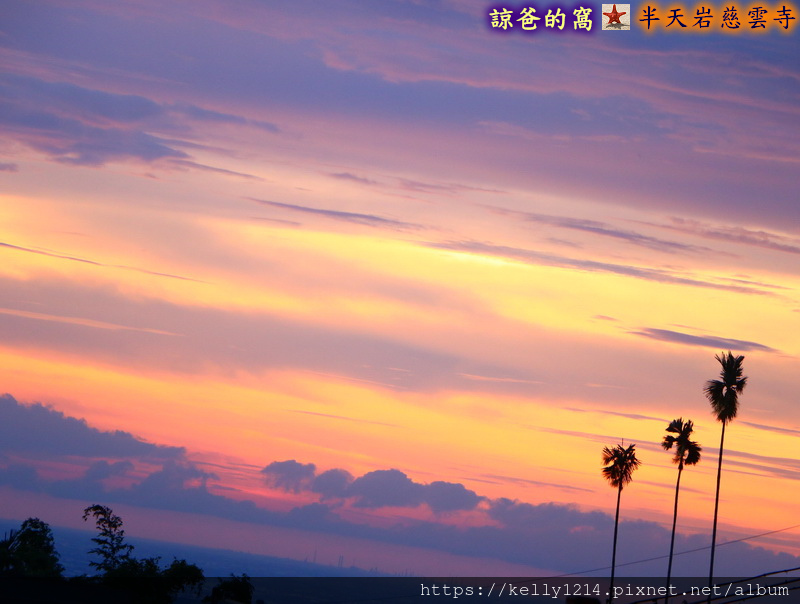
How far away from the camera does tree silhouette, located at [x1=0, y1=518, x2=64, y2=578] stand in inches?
3002

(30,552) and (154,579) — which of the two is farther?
(30,552)

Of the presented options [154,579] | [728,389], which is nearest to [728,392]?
[728,389]

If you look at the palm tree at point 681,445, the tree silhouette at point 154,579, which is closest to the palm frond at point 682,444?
the palm tree at point 681,445

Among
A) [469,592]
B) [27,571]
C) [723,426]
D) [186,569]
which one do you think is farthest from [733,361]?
[27,571]

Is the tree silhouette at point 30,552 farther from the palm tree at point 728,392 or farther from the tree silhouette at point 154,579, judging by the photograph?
the palm tree at point 728,392

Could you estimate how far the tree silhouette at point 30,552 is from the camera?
76250 millimetres

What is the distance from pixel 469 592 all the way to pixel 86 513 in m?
41.4

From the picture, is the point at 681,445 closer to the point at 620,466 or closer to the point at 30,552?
the point at 620,466

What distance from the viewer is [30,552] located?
260 feet

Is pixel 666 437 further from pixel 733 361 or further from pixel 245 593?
pixel 245 593

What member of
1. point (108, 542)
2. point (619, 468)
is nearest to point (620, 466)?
point (619, 468)

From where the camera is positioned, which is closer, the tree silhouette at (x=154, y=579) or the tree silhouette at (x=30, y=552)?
the tree silhouette at (x=154, y=579)

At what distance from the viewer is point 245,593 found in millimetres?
67000

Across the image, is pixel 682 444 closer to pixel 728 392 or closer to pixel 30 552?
pixel 728 392
